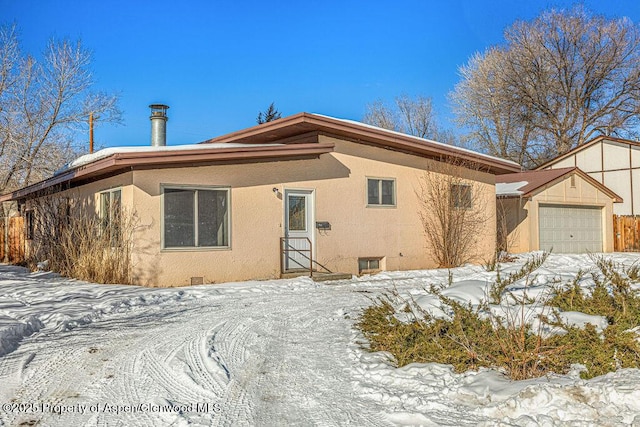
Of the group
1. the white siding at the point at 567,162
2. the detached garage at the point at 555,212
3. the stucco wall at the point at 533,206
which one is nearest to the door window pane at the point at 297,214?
the detached garage at the point at 555,212

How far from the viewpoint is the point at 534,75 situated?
34594 millimetres

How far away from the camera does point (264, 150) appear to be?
11859 millimetres

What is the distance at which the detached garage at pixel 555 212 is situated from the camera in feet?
66.0

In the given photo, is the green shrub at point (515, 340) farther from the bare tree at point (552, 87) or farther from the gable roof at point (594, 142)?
the bare tree at point (552, 87)

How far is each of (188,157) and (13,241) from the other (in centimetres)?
1246

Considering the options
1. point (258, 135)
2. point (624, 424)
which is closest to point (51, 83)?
point (258, 135)

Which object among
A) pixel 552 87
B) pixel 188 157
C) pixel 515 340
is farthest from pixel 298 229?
pixel 552 87

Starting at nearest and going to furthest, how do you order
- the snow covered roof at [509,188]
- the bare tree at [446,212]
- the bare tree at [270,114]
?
the bare tree at [446,212], the snow covered roof at [509,188], the bare tree at [270,114]

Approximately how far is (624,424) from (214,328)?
4.60 metres

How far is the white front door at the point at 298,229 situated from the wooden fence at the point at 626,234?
54.6 ft

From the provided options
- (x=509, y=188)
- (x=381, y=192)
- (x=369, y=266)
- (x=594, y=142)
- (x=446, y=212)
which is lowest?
(x=369, y=266)

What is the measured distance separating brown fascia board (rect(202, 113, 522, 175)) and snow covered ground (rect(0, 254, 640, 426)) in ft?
18.9

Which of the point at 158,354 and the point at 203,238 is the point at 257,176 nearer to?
the point at 203,238

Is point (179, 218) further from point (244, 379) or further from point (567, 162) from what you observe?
point (567, 162)
